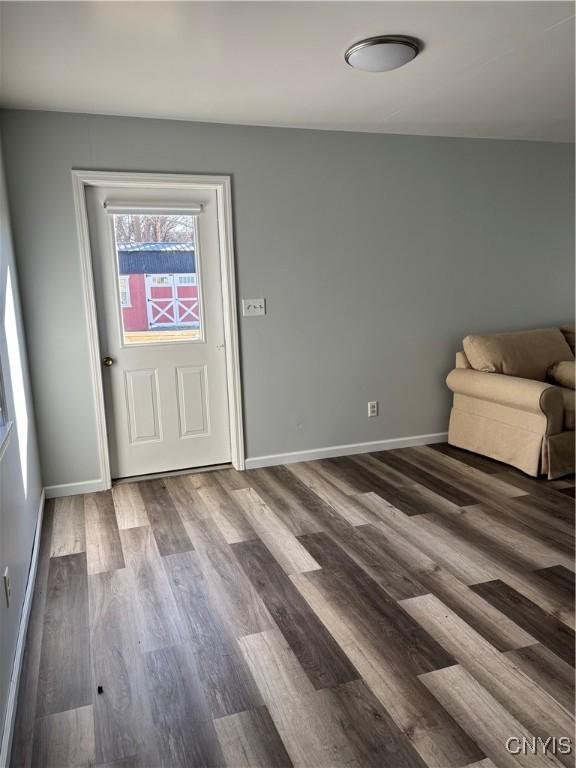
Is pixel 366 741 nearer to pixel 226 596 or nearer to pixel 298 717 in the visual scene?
pixel 298 717

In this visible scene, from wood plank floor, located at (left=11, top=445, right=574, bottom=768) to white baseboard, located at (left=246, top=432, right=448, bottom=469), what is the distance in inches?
21.1

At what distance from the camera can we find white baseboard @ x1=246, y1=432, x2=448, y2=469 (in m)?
4.12

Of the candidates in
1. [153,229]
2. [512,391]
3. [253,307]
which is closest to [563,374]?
[512,391]

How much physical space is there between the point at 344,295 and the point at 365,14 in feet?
6.86

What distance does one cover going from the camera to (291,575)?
2.59m

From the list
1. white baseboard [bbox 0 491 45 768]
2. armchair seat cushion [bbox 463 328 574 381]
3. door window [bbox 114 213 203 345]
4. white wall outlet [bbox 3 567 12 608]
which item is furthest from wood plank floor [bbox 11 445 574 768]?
door window [bbox 114 213 203 345]

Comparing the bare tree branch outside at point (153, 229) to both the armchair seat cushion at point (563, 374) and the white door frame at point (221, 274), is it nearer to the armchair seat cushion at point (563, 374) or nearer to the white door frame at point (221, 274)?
the white door frame at point (221, 274)

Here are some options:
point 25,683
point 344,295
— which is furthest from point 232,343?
point 25,683

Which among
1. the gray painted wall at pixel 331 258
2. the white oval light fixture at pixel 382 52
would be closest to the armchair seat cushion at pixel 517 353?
the gray painted wall at pixel 331 258

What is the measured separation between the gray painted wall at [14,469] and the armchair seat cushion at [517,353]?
3128 mm

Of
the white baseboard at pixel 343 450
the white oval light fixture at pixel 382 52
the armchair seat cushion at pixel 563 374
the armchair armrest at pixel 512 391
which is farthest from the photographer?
the white baseboard at pixel 343 450

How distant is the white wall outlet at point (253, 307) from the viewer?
3.90 m

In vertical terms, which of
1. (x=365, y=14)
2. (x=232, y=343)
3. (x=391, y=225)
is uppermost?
(x=365, y=14)

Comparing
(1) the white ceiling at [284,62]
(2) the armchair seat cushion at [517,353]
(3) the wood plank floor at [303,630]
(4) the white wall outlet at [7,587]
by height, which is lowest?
(3) the wood plank floor at [303,630]
